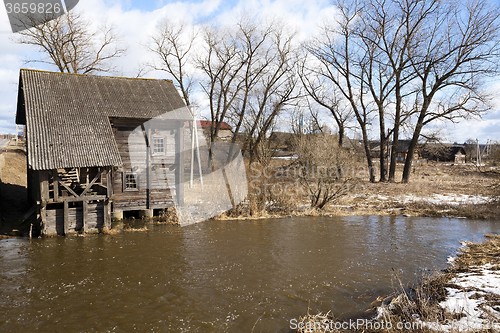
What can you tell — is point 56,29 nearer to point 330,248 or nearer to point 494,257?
point 330,248

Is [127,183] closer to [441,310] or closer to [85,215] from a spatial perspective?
[85,215]

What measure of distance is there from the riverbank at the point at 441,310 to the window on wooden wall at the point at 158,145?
1133cm

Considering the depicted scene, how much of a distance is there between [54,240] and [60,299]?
5.21m

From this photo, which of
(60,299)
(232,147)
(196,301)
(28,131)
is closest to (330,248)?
(196,301)

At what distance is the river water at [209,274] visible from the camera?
6809mm

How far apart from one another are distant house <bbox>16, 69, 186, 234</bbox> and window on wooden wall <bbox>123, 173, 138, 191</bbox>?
4cm

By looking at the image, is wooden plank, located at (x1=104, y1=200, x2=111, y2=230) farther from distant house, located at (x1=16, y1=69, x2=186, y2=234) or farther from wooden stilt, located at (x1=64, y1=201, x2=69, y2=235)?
wooden stilt, located at (x1=64, y1=201, x2=69, y2=235)

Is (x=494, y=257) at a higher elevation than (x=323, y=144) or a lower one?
lower

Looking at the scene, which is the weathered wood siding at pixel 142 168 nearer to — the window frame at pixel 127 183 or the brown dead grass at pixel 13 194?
the window frame at pixel 127 183

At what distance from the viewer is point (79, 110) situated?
14039 millimetres

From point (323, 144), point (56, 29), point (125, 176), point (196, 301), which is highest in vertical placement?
point (56, 29)

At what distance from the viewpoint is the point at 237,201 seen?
16.9 metres

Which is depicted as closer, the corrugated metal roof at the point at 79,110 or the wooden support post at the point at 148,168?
the corrugated metal roof at the point at 79,110

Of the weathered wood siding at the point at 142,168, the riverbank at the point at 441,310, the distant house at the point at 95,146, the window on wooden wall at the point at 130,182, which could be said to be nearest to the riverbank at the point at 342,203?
the weathered wood siding at the point at 142,168
